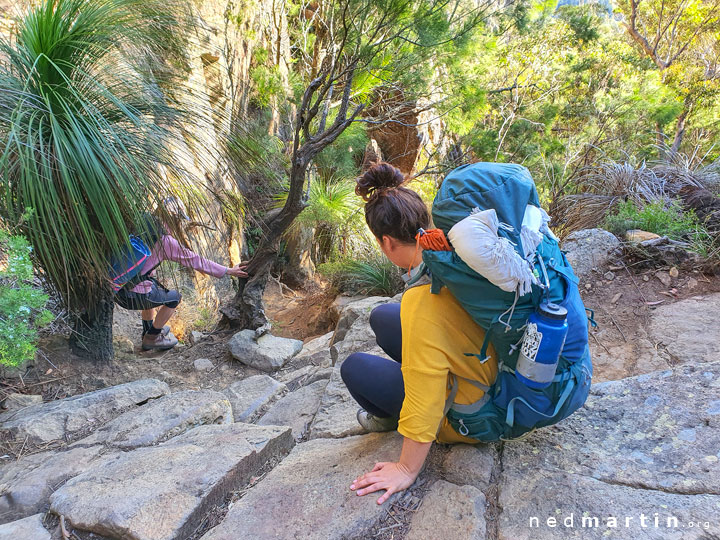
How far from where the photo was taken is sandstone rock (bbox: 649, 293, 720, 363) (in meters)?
2.10

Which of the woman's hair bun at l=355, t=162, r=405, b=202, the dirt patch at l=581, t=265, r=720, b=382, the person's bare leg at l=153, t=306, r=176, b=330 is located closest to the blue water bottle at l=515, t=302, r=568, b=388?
the woman's hair bun at l=355, t=162, r=405, b=202

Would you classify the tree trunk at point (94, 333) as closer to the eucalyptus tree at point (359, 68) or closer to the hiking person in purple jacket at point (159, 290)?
the hiking person in purple jacket at point (159, 290)

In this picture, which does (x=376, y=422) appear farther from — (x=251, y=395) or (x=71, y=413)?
(x=71, y=413)

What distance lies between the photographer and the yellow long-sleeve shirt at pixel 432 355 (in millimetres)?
1086

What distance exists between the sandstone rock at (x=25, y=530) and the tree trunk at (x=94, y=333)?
4.24 ft

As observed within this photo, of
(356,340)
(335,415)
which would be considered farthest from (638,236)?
(335,415)

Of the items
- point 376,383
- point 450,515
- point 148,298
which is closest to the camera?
point 450,515

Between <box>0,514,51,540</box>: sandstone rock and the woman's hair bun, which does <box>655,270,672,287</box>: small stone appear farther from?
<box>0,514,51,540</box>: sandstone rock

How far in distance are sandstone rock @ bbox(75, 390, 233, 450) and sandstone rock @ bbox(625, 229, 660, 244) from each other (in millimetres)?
2560

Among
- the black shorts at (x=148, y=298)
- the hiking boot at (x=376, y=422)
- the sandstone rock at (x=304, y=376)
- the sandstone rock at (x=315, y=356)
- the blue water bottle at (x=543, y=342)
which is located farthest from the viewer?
the sandstone rock at (x=315, y=356)

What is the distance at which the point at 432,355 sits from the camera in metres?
1.08

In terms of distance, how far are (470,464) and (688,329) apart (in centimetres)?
161

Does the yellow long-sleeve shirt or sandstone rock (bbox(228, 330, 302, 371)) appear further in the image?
sandstone rock (bbox(228, 330, 302, 371))

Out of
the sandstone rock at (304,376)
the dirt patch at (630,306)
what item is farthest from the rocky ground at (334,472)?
the sandstone rock at (304,376)
